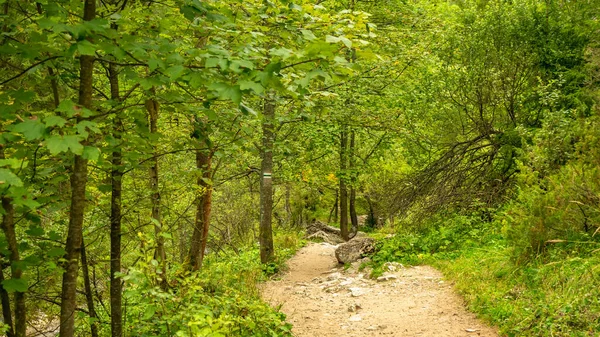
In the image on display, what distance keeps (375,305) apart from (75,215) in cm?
559

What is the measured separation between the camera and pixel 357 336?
618 cm

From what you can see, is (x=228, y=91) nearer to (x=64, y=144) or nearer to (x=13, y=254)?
(x=64, y=144)

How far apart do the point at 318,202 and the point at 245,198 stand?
490 cm

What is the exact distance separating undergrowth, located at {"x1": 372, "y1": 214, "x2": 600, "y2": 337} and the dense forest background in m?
0.03

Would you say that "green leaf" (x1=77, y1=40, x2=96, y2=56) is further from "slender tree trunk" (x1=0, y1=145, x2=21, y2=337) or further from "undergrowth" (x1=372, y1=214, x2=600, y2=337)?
"undergrowth" (x1=372, y1=214, x2=600, y2=337)

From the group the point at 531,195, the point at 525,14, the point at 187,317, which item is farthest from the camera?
the point at 525,14

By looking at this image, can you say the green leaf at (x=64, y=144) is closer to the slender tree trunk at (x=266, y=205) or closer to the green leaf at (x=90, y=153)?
the green leaf at (x=90, y=153)

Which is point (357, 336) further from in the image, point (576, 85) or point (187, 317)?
point (576, 85)

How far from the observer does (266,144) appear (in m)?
8.96

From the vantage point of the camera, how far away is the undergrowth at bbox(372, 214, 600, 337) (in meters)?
4.45

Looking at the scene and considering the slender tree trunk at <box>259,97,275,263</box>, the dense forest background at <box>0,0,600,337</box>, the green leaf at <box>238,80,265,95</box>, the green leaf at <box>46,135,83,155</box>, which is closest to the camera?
the green leaf at <box>46,135,83,155</box>

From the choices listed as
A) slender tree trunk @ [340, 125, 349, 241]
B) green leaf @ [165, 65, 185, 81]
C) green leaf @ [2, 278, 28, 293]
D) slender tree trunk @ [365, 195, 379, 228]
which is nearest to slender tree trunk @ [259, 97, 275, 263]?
slender tree trunk @ [340, 125, 349, 241]

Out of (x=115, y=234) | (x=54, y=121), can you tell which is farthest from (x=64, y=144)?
(x=115, y=234)

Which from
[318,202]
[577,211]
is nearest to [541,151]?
[577,211]
